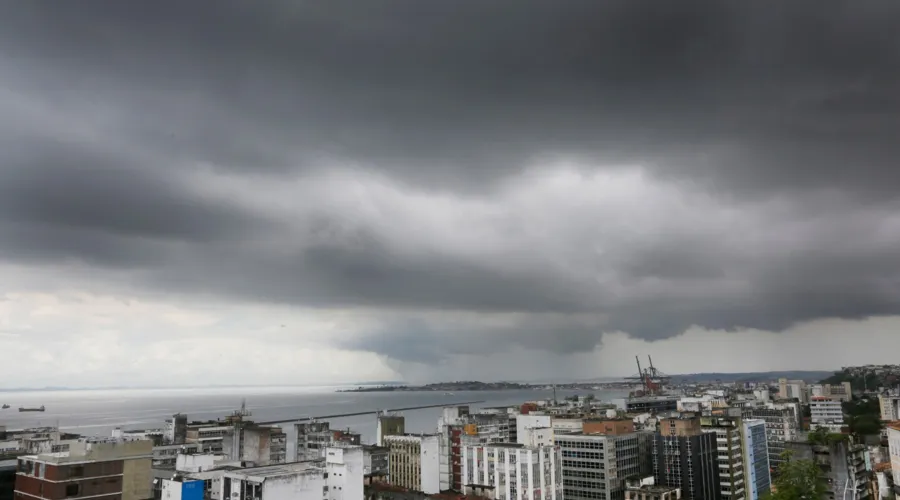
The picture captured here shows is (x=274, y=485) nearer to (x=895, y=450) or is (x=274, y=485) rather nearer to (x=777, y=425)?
(x=895, y=450)

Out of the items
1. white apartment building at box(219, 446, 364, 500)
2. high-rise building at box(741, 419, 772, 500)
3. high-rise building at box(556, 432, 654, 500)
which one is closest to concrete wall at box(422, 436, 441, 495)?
high-rise building at box(556, 432, 654, 500)

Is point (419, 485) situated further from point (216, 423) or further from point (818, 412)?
point (818, 412)

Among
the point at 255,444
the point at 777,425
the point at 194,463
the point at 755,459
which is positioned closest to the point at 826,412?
the point at 777,425

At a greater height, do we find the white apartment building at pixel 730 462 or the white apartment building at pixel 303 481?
the white apartment building at pixel 303 481

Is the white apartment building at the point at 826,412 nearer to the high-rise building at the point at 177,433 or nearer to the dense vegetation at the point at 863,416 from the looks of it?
the dense vegetation at the point at 863,416

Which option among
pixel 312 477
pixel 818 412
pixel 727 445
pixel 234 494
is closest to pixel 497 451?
pixel 312 477

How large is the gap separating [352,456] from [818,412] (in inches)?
6564

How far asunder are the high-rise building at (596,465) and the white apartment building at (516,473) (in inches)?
501

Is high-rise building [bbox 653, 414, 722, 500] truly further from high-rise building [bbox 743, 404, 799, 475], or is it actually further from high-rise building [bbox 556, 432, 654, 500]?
high-rise building [bbox 743, 404, 799, 475]

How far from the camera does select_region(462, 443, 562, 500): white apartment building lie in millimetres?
80438

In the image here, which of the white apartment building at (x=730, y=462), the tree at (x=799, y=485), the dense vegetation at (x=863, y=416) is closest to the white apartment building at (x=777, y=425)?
the dense vegetation at (x=863, y=416)

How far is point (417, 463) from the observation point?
94.7 m

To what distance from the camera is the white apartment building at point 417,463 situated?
3684 inches

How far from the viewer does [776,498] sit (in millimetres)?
59156
